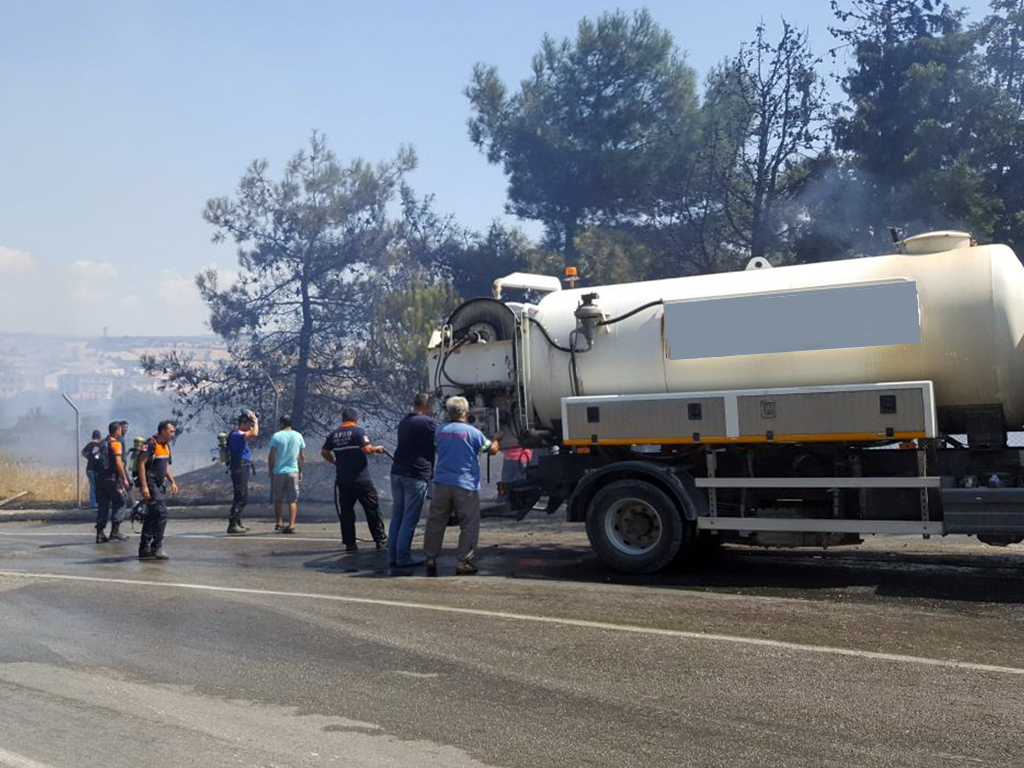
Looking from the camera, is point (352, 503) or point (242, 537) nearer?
point (352, 503)

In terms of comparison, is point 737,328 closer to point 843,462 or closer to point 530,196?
point 843,462

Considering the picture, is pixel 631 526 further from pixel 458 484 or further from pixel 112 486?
pixel 112 486

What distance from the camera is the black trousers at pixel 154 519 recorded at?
42.3 feet

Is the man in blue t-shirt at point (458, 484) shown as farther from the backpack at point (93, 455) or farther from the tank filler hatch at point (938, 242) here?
the backpack at point (93, 455)

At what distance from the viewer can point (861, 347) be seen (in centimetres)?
952

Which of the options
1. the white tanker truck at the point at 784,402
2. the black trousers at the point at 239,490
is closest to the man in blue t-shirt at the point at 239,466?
the black trousers at the point at 239,490

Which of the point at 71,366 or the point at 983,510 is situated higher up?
the point at 71,366

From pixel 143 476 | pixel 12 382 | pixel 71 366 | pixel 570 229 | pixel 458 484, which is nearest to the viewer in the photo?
pixel 458 484

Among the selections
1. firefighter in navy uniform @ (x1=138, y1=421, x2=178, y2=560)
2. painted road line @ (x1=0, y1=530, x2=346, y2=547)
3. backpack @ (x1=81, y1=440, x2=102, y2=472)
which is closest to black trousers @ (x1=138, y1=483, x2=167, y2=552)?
firefighter in navy uniform @ (x1=138, y1=421, x2=178, y2=560)

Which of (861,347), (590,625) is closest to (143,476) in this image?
(590,625)

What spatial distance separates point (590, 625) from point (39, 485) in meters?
21.5

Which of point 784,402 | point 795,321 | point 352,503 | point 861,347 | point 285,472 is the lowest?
point 352,503

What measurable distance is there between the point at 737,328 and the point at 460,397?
288cm

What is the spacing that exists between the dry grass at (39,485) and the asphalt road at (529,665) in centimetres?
1415
